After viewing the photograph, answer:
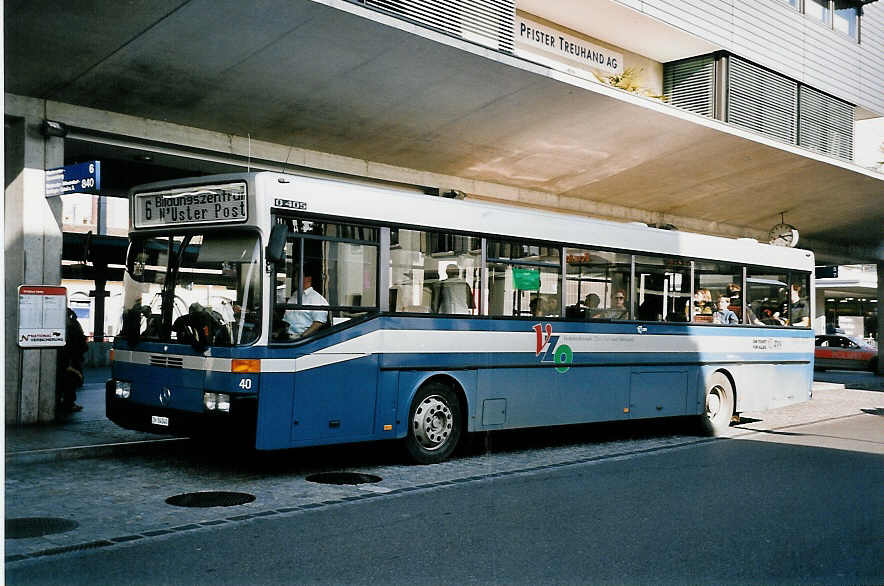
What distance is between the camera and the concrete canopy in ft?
39.5

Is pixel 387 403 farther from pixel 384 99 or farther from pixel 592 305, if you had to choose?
pixel 384 99

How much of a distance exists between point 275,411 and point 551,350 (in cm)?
441

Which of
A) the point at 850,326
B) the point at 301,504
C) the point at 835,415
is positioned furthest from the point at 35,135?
the point at 850,326

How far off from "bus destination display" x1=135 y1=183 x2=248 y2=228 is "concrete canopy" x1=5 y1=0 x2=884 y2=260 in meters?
2.90

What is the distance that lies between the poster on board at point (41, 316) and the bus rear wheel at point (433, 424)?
4.22m

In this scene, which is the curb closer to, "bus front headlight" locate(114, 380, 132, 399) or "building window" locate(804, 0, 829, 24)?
→ "bus front headlight" locate(114, 380, 132, 399)

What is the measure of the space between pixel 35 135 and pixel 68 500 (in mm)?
6639

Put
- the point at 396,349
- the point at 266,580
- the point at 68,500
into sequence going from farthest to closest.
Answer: the point at 396,349, the point at 68,500, the point at 266,580

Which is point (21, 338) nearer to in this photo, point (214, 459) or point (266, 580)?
point (214, 459)

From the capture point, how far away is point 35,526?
7320 millimetres

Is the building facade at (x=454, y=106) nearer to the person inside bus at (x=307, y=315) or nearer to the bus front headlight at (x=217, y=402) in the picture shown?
the person inside bus at (x=307, y=315)

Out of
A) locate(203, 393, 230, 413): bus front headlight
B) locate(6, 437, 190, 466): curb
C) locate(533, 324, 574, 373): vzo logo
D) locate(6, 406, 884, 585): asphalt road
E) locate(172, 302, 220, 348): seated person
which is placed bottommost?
locate(6, 406, 884, 585): asphalt road

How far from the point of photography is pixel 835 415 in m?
18.3

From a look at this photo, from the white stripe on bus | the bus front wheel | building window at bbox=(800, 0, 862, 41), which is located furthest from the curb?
building window at bbox=(800, 0, 862, 41)
